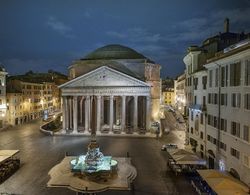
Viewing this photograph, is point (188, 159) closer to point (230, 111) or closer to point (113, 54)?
point (230, 111)

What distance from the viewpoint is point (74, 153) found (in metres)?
41.5

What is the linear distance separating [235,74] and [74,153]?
2541 cm

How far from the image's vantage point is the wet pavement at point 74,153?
26.4m

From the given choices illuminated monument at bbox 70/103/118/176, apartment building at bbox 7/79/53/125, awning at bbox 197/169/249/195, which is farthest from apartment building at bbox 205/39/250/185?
apartment building at bbox 7/79/53/125

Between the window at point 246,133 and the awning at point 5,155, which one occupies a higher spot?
the window at point 246,133

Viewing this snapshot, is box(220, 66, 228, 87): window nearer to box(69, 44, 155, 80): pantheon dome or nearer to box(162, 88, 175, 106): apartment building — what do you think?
box(69, 44, 155, 80): pantheon dome

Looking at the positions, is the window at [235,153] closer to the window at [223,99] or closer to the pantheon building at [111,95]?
the window at [223,99]

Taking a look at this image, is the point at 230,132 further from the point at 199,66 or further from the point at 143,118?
the point at 143,118

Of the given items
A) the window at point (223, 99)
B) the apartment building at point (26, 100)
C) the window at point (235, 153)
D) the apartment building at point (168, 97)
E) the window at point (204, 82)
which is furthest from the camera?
the apartment building at point (168, 97)

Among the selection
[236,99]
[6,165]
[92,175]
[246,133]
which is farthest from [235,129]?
[6,165]

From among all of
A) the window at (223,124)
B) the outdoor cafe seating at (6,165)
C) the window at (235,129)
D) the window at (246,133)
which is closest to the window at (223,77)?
the window at (223,124)

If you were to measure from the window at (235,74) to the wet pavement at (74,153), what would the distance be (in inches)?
439

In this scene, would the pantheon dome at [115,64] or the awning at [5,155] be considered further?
the pantheon dome at [115,64]

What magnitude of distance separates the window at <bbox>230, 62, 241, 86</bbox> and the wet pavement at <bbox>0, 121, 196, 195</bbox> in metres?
11.2
